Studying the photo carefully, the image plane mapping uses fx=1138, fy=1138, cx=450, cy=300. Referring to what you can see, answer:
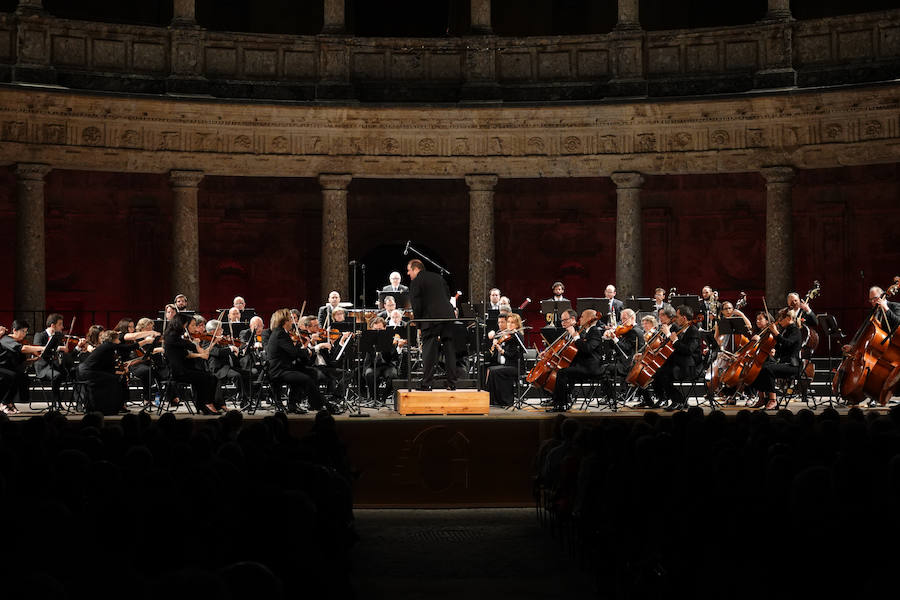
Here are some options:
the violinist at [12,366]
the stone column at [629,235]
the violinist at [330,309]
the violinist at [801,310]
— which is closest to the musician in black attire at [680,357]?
the violinist at [801,310]

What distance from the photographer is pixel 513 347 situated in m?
15.4

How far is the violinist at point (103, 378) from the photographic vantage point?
13.7 meters

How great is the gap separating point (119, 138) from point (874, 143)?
12509 millimetres

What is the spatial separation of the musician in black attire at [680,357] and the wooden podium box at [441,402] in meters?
3.04

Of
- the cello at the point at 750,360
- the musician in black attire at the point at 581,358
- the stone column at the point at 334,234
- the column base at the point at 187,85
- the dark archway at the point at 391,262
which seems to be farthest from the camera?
the dark archway at the point at 391,262

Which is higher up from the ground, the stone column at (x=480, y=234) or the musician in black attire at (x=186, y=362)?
the stone column at (x=480, y=234)

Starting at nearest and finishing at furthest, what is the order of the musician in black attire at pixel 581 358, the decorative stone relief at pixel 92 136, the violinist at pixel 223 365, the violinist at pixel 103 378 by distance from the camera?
the violinist at pixel 103 378, the musician in black attire at pixel 581 358, the violinist at pixel 223 365, the decorative stone relief at pixel 92 136

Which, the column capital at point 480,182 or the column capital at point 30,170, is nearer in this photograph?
the column capital at point 30,170

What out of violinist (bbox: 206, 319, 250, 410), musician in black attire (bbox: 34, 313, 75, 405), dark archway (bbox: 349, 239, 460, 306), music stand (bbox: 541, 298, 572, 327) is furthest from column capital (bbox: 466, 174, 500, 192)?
musician in black attire (bbox: 34, 313, 75, 405)

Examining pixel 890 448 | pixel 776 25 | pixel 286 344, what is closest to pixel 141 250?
pixel 286 344

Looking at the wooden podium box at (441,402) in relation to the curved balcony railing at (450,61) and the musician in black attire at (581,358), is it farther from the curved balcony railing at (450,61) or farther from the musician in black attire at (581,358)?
the curved balcony railing at (450,61)

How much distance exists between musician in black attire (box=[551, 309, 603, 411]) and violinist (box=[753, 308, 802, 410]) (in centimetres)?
217

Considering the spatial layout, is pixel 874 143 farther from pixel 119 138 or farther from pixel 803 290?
pixel 119 138

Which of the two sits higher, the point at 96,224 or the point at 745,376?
the point at 96,224
